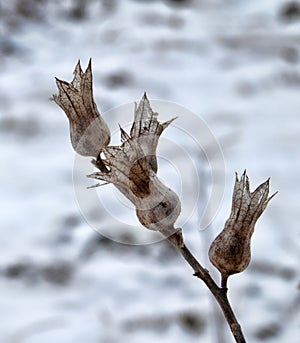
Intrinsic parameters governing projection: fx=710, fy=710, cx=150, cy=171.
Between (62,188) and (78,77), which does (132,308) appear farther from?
(78,77)

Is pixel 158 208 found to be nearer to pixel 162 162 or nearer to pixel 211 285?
pixel 211 285

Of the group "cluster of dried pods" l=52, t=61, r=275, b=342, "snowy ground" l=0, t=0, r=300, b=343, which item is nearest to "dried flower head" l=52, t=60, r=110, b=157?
"cluster of dried pods" l=52, t=61, r=275, b=342

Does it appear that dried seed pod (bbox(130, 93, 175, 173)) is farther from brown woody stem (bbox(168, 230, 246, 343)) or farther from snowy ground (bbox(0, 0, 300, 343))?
snowy ground (bbox(0, 0, 300, 343))

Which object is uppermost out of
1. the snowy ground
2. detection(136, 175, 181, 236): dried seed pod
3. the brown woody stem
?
the snowy ground

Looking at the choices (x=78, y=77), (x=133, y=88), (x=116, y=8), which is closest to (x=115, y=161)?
(x=78, y=77)

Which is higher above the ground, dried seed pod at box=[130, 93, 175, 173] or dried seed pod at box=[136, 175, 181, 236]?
dried seed pod at box=[130, 93, 175, 173]

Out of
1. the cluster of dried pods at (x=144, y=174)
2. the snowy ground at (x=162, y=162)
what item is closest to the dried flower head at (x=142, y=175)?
the cluster of dried pods at (x=144, y=174)

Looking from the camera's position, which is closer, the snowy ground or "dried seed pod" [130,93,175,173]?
"dried seed pod" [130,93,175,173]

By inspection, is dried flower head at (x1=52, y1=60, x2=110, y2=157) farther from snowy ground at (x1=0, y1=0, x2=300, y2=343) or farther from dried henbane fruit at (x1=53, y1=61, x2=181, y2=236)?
snowy ground at (x1=0, y1=0, x2=300, y2=343)
